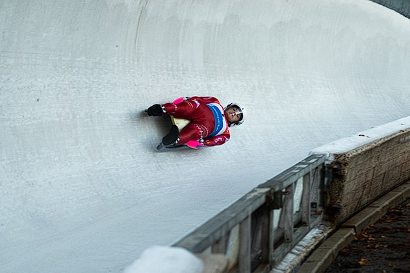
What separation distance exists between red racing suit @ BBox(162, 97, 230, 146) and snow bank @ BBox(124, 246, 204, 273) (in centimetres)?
286

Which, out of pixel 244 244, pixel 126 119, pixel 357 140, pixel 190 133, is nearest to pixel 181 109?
pixel 190 133

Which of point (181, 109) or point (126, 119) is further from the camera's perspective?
point (181, 109)

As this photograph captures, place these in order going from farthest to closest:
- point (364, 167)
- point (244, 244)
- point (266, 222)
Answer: point (364, 167) → point (266, 222) → point (244, 244)

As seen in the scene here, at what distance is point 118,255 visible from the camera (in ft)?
11.0

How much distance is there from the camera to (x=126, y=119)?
4852 mm

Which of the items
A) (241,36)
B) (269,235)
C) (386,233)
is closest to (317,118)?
(241,36)

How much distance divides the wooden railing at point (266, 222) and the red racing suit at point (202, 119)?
1.21 m

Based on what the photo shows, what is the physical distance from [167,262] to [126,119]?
9.60 ft

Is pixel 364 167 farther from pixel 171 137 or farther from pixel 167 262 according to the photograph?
pixel 167 262

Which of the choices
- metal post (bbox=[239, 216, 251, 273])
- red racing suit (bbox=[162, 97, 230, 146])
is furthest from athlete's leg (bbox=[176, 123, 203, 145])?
metal post (bbox=[239, 216, 251, 273])

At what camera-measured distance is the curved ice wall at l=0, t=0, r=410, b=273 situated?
362cm

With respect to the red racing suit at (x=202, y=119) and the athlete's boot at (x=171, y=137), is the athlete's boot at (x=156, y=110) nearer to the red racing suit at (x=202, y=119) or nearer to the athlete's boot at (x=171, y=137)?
the red racing suit at (x=202, y=119)

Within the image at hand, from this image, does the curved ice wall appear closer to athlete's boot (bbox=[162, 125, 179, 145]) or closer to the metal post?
athlete's boot (bbox=[162, 125, 179, 145])

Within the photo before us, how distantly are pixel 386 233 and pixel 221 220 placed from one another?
2314 mm
